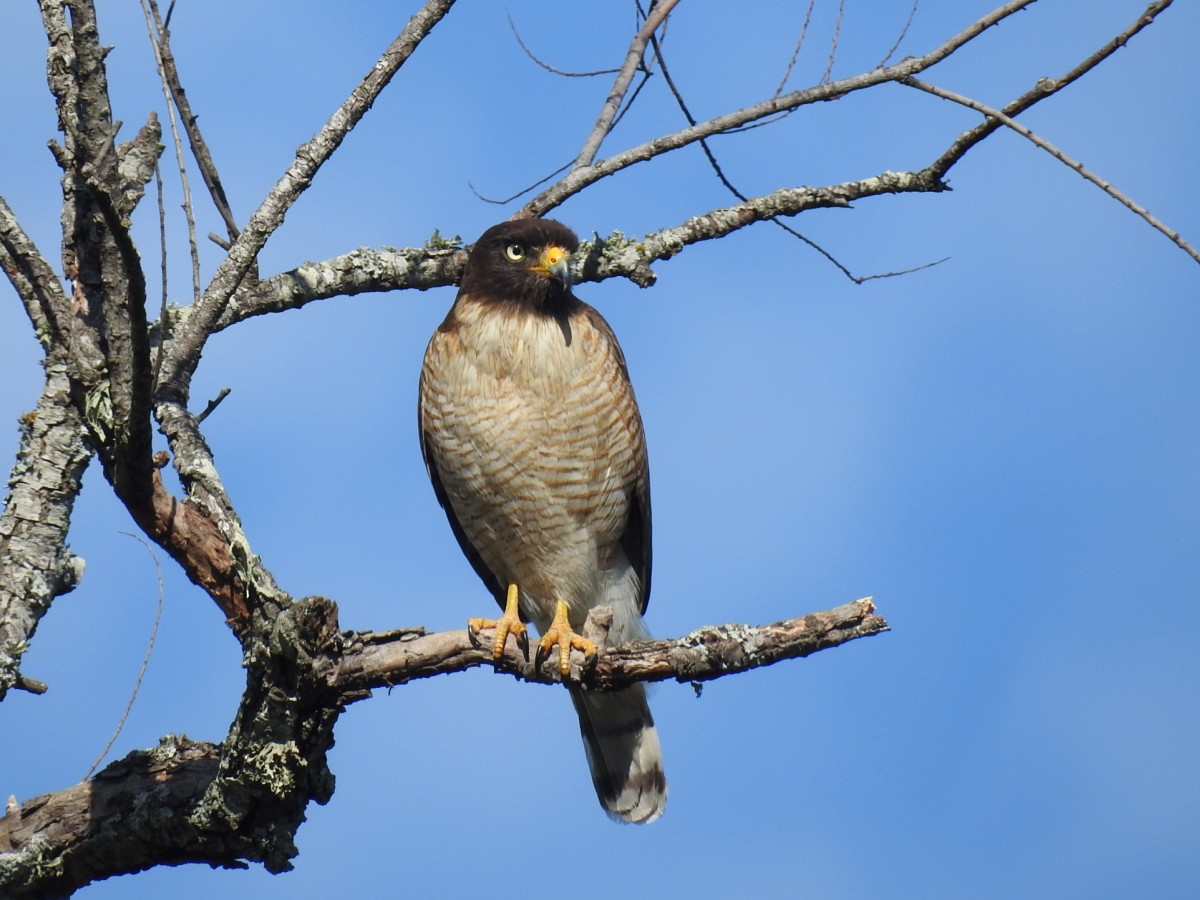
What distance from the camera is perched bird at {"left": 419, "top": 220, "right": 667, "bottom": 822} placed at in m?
5.54

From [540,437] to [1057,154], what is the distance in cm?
248

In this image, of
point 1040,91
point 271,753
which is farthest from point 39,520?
point 1040,91

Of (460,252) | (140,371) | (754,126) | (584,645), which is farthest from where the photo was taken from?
(460,252)

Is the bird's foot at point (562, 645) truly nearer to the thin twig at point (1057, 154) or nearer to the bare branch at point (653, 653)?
the bare branch at point (653, 653)

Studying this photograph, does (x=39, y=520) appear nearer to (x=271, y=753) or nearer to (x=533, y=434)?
(x=271, y=753)

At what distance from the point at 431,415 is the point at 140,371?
7.87 feet

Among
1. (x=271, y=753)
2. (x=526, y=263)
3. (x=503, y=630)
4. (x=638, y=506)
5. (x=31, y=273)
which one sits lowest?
(x=271, y=753)

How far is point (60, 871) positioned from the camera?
13.8 feet

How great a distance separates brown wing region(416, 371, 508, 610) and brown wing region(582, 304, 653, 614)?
70cm

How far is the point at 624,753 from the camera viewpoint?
6191 mm

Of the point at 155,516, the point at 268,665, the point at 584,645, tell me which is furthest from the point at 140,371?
the point at 584,645

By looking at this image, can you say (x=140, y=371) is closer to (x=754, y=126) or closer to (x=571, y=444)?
(x=571, y=444)

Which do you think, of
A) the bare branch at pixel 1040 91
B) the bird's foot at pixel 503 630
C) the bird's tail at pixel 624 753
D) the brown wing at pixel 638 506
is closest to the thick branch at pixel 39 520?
the bird's foot at pixel 503 630

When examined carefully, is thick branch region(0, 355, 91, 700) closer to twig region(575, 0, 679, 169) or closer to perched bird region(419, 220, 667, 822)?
perched bird region(419, 220, 667, 822)
